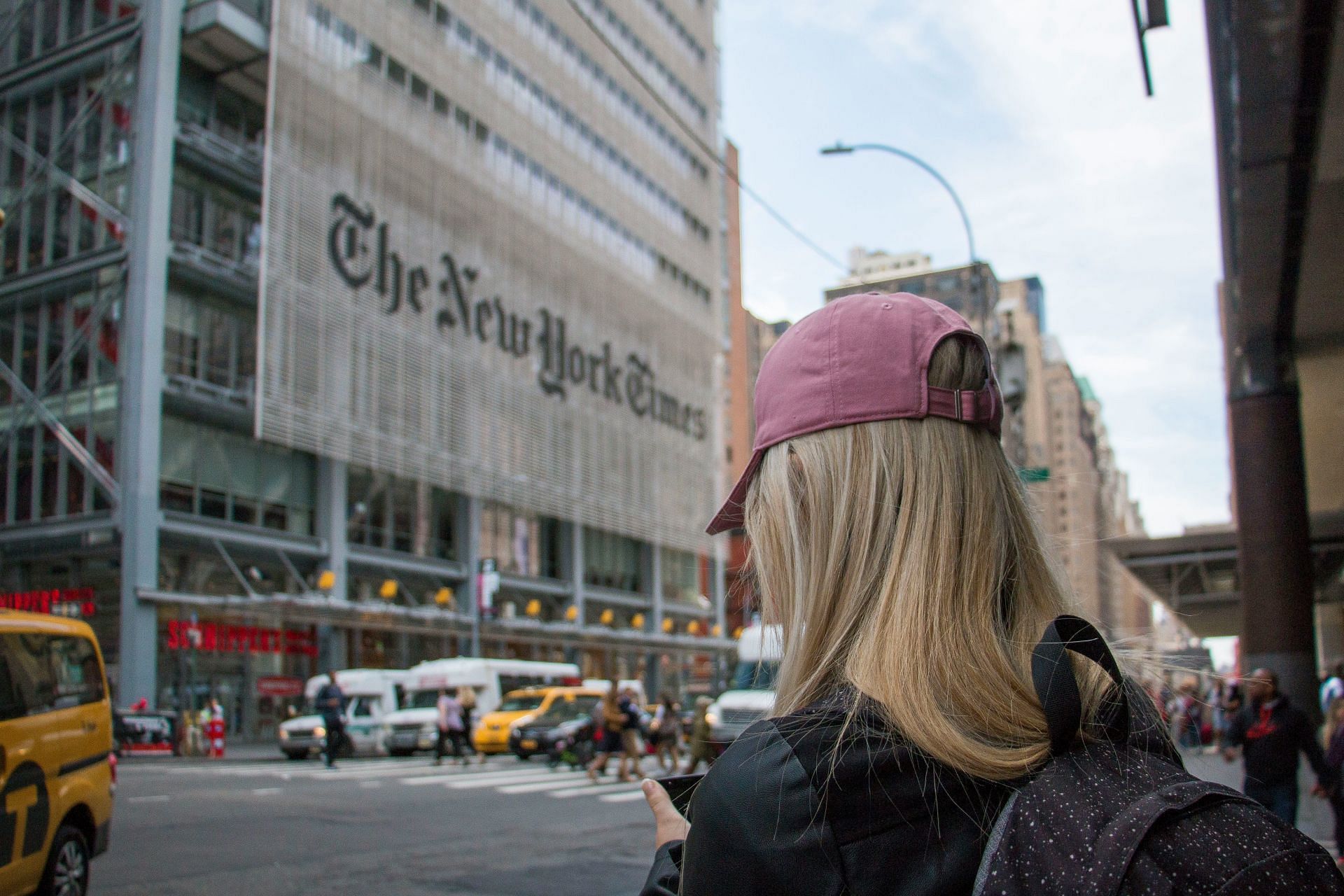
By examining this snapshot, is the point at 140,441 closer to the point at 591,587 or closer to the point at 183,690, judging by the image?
the point at 183,690

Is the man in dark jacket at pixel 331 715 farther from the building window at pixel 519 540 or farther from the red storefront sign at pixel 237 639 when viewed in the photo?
the building window at pixel 519 540

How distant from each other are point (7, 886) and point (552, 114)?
1763 inches

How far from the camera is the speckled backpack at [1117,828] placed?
1.01 m

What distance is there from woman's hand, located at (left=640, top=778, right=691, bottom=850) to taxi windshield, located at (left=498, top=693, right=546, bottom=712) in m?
27.6

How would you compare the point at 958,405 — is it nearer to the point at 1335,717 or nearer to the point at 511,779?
the point at 1335,717

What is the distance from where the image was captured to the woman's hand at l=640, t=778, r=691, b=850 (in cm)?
154

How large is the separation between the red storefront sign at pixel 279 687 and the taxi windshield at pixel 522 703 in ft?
30.9

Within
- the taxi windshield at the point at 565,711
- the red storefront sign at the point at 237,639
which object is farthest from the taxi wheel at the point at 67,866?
the red storefront sign at the point at 237,639

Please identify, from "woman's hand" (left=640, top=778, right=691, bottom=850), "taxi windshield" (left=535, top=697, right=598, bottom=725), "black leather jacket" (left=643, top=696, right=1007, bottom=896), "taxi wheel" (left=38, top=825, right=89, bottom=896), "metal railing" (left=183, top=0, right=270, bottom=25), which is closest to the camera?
"black leather jacket" (left=643, top=696, right=1007, bottom=896)

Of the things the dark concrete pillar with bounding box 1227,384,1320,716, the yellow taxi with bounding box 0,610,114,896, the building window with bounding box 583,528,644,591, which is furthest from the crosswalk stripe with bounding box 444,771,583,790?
the building window with bounding box 583,528,644,591

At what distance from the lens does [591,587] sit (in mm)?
51594

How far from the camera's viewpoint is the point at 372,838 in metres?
11.4

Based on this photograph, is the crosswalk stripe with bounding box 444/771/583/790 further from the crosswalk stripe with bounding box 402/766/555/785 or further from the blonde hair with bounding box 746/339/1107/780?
the blonde hair with bounding box 746/339/1107/780

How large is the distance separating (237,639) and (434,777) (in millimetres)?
15934
